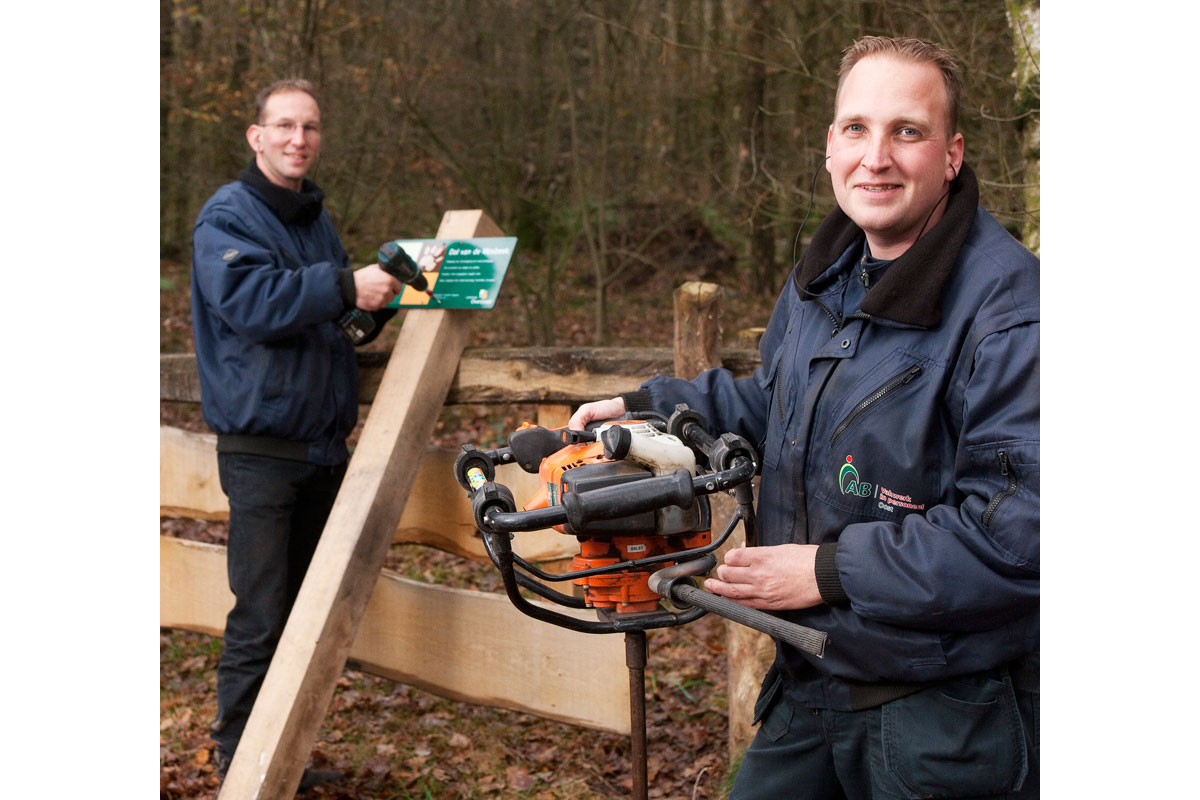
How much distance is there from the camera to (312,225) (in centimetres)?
420

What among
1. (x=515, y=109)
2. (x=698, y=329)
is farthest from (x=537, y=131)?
(x=698, y=329)

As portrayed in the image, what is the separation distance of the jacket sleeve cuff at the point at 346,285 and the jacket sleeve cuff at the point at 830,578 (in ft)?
7.36

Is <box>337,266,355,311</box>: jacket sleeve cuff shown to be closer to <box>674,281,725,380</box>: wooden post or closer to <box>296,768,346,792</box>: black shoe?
<box>674,281,725,380</box>: wooden post

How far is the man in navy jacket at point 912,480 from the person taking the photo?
1871 mm

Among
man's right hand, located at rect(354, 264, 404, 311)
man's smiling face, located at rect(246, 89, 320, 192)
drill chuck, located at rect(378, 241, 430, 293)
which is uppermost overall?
man's smiling face, located at rect(246, 89, 320, 192)

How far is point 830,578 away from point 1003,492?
0.36 m

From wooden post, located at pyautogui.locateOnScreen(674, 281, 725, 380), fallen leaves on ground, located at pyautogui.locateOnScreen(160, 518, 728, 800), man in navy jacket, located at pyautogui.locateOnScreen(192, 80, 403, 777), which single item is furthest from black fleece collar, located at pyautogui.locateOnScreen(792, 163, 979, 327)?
fallen leaves on ground, located at pyautogui.locateOnScreen(160, 518, 728, 800)

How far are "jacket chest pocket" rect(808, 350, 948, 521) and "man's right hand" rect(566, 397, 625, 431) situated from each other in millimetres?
614

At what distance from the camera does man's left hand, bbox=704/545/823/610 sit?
2053mm

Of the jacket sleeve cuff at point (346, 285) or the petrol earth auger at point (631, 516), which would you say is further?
the jacket sleeve cuff at point (346, 285)

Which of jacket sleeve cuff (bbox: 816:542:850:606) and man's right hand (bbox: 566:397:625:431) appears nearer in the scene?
jacket sleeve cuff (bbox: 816:542:850:606)

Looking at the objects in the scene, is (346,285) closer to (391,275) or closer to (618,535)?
(391,275)

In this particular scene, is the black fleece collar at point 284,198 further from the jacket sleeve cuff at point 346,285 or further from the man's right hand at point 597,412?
the man's right hand at point 597,412

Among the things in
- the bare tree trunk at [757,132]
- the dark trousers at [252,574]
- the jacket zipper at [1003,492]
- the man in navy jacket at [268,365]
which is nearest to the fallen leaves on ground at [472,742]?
the dark trousers at [252,574]
